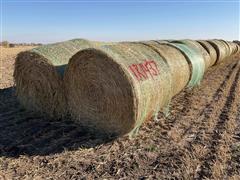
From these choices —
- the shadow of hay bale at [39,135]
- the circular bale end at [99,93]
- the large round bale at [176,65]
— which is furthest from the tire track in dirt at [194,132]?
the shadow of hay bale at [39,135]

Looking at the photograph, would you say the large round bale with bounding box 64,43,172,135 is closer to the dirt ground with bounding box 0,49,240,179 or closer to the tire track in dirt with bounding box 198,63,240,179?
the dirt ground with bounding box 0,49,240,179

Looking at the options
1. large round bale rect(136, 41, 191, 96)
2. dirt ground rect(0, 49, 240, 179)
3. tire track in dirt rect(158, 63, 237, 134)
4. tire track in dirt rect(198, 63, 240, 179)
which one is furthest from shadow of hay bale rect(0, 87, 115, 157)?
large round bale rect(136, 41, 191, 96)

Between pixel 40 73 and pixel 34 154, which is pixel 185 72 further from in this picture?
pixel 34 154

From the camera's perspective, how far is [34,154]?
5141mm

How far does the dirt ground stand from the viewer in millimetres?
4562

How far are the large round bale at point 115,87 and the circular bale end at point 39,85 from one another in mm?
342

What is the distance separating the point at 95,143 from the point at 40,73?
2.13m

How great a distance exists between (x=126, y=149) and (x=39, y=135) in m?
1.66

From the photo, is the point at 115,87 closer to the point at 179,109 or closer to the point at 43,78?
the point at 43,78

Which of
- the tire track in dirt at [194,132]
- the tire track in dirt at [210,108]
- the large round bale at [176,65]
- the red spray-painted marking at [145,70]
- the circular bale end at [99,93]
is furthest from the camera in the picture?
the large round bale at [176,65]

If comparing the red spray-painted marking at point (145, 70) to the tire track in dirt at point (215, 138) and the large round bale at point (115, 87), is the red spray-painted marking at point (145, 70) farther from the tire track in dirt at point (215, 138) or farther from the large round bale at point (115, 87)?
the tire track in dirt at point (215, 138)

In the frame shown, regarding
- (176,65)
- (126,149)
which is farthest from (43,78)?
(176,65)

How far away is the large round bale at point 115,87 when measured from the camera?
541cm

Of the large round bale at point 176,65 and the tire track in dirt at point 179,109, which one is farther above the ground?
the large round bale at point 176,65
